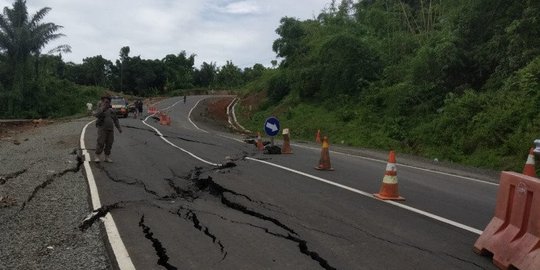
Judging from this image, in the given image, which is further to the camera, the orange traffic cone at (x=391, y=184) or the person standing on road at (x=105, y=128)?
the person standing on road at (x=105, y=128)

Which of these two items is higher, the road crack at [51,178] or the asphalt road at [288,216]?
the asphalt road at [288,216]

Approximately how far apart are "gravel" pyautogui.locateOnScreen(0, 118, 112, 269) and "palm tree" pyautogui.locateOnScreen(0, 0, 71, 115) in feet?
124

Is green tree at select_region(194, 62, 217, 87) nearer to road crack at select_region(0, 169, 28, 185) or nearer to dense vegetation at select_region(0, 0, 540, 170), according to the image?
dense vegetation at select_region(0, 0, 540, 170)

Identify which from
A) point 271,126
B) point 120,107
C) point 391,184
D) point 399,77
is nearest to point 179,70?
point 120,107

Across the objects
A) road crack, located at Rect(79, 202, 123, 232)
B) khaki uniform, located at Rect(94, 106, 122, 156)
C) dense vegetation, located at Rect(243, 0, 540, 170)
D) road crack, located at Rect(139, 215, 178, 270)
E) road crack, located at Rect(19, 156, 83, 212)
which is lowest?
road crack, located at Rect(19, 156, 83, 212)

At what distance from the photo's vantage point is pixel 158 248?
5672mm

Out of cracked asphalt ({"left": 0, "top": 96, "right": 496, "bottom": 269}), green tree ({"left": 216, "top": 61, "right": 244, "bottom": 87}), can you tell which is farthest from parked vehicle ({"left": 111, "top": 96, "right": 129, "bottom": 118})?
green tree ({"left": 216, "top": 61, "right": 244, "bottom": 87})

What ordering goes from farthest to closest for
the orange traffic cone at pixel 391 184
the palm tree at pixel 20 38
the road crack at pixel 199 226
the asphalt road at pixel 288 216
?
the palm tree at pixel 20 38 → the orange traffic cone at pixel 391 184 → the road crack at pixel 199 226 → the asphalt road at pixel 288 216

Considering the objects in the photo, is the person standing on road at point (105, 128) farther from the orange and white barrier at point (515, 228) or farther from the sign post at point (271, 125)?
the orange and white barrier at point (515, 228)

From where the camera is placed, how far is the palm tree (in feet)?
153

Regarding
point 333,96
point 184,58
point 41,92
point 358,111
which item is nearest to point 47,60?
point 41,92

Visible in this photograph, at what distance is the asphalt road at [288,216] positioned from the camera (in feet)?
17.4

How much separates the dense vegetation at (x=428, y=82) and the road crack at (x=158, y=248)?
36.9ft

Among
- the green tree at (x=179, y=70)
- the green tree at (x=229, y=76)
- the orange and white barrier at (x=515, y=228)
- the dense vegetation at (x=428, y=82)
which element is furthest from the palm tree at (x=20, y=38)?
the green tree at (x=229, y=76)
